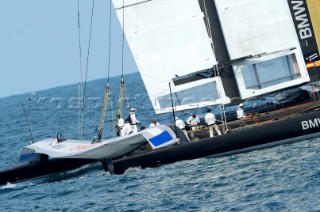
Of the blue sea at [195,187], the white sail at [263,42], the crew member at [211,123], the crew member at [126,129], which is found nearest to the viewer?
the blue sea at [195,187]

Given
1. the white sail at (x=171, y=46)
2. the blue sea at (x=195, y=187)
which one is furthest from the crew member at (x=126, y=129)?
the blue sea at (x=195, y=187)

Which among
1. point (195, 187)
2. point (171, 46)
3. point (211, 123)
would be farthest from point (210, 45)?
point (195, 187)

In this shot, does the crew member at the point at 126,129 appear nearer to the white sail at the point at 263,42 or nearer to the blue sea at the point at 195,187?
the blue sea at the point at 195,187

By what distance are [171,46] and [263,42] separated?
9.80 ft

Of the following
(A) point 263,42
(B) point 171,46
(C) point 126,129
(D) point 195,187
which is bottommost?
(D) point 195,187

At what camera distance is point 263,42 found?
27.7 m

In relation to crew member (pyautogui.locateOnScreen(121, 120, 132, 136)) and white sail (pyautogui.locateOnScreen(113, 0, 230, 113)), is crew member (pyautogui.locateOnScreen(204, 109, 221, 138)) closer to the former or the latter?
white sail (pyautogui.locateOnScreen(113, 0, 230, 113))

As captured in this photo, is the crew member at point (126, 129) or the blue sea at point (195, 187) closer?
the blue sea at point (195, 187)

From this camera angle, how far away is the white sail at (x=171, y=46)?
90.6 feet

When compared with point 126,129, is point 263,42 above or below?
above

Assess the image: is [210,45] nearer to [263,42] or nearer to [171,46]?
[171,46]

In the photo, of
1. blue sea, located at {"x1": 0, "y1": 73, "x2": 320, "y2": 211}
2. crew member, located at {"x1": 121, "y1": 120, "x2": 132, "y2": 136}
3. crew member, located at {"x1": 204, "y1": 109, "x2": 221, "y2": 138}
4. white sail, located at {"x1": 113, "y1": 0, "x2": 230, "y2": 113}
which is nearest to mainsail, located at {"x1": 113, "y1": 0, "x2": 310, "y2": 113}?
white sail, located at {"x1": 113, "y1": 0, "x2": 230, "y2": 113}

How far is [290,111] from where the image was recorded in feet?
89.4

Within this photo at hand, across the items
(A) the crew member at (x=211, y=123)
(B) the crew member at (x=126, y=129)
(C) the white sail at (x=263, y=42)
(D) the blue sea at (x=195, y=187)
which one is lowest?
(D) the blue sea at (x=195, y=187)
